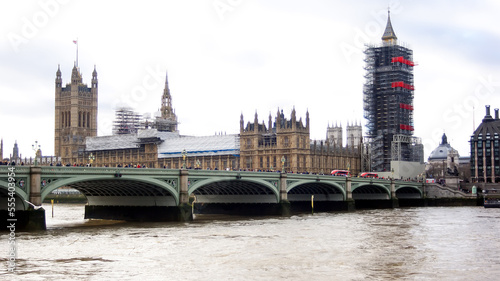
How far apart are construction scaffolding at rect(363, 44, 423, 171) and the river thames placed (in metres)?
68.8

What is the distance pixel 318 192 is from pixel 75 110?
344 feet

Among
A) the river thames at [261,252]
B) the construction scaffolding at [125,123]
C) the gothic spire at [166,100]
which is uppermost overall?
the gothic spire at [166,100]

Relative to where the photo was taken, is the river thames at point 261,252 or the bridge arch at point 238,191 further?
the bridge arch at point 238,191

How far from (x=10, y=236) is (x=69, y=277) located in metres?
15.2

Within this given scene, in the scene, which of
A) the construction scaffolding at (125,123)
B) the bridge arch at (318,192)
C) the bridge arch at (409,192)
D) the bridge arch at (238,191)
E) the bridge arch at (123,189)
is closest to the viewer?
the bridge arch at (123,189)

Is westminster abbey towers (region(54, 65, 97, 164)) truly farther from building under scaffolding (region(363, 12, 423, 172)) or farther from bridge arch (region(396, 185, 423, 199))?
bridge arch (region(396, 185, 423, 199))

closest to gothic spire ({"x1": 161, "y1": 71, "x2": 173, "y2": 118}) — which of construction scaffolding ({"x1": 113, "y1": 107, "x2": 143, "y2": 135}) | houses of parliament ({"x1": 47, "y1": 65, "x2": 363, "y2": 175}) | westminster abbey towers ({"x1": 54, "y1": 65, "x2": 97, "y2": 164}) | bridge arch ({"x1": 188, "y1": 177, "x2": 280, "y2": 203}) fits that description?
houses of parliament ({"x1": 47, "y1": 65, "x2": 363, "y2": 175})

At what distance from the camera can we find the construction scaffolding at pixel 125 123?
164m

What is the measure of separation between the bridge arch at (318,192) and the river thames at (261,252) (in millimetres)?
23817

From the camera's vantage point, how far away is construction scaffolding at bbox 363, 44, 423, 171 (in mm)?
123188

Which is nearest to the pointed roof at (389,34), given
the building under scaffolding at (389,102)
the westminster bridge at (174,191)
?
the building under scaffolding at (389,102)

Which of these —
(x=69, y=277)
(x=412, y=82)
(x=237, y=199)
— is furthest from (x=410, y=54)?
(x=69, y=277)

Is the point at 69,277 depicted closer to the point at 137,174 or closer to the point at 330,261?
the point at 330,261

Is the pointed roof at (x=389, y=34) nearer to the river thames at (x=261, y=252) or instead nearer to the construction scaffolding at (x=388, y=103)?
the construction scaffolding at (x=388, y=103)
